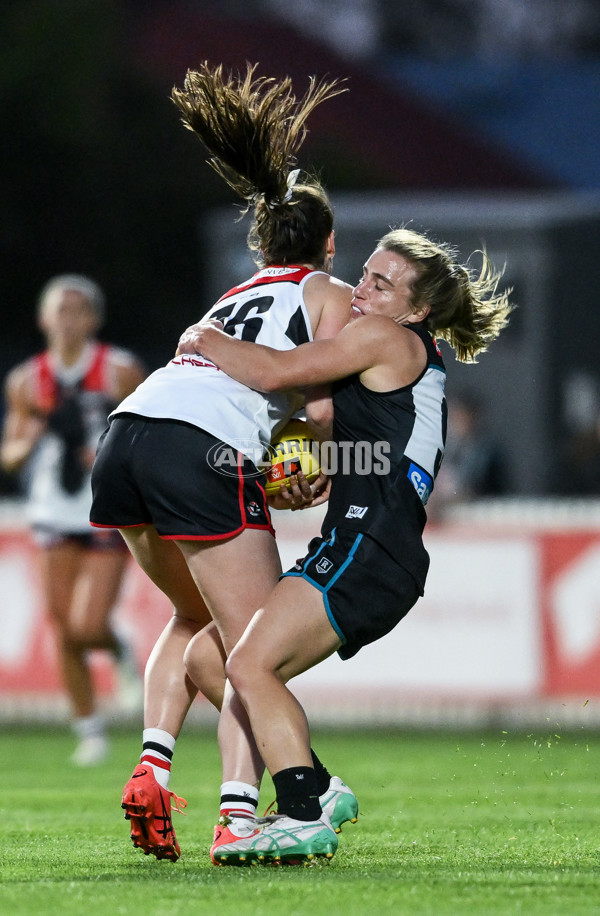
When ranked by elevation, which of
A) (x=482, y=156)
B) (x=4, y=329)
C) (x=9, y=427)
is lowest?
(x=9, y=427)

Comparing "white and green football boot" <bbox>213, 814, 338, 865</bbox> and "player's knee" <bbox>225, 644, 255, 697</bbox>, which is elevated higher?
"player's knee" <bbox>225, 644, 255, 697</bbox>

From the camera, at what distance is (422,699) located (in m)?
10.6

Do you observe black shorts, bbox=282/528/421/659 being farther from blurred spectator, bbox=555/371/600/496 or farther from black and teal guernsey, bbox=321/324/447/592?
blurred spectator, bbox=555/371/600/496

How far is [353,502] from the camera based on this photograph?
5.01 meters

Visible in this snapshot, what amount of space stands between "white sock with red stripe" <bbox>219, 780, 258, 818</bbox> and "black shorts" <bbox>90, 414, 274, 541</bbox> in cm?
79

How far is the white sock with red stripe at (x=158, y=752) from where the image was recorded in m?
5.23

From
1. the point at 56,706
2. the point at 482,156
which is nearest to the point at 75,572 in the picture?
the point at 56,706

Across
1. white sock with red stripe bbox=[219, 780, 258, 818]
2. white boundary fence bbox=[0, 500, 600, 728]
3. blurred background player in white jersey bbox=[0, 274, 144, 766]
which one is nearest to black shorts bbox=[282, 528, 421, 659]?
white sock with red stripe bbox=[219, 780, 258, 818]

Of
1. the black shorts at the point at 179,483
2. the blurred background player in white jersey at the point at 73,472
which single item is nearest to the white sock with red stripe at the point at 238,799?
the black shorts at the point at 179,483

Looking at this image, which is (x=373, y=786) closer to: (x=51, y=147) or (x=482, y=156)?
(x=51, y=147)

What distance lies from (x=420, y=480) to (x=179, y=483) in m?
0.76

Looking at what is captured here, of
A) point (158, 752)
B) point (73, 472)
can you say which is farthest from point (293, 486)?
point (73, 472)

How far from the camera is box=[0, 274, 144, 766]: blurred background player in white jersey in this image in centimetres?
901

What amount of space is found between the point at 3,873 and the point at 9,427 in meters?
4.98
